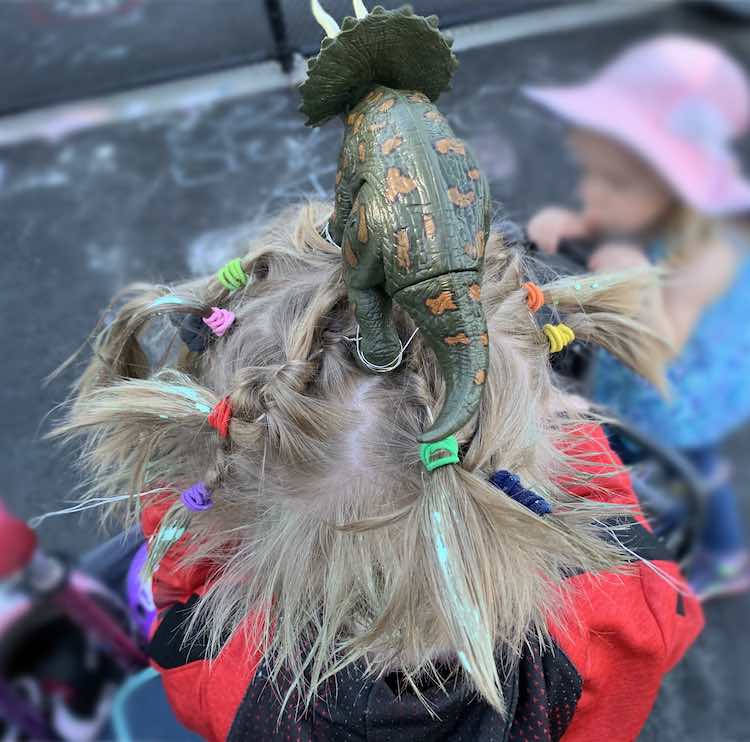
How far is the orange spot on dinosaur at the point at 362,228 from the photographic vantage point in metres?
0.39

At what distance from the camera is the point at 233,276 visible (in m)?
0.55

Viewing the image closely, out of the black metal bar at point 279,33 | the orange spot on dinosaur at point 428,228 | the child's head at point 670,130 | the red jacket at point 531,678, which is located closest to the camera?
the orange spot on dinosaur at point 428,228

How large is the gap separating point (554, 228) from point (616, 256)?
0.39 feet

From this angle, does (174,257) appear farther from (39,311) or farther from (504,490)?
(504,490)

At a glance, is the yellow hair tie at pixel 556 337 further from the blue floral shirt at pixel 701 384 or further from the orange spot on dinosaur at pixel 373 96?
the blue floral shirt at pixel 701 384

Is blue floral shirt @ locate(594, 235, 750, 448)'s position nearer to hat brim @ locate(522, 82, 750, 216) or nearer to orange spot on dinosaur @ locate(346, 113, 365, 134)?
hat brim @ locate(522, 82, 750, 216)

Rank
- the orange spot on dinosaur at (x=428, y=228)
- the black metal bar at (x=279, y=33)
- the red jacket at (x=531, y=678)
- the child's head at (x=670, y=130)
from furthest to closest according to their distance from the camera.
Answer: the black metal bar at (x=279, y=33) < the child's head at (x=670, y=130) < the red jacket at (x=531, y=678) < the orange spot on dinosaur at (x=428, y=228)

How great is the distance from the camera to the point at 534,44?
1307mm

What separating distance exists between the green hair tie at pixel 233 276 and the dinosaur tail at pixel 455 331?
0.22 m

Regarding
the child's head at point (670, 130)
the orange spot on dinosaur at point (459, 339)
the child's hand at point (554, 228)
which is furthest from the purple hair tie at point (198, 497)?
the child's head at point (670, 130)

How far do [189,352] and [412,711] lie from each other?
0.38m

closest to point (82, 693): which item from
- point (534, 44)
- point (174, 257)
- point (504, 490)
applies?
point (174, 257)

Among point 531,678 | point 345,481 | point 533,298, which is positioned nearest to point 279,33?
point 533,298

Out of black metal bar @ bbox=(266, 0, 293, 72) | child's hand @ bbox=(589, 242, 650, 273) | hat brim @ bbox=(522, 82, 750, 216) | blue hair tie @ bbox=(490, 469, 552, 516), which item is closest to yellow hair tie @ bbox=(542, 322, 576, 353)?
blue hair tie @ bbox=(490, 469, 552, 516)
